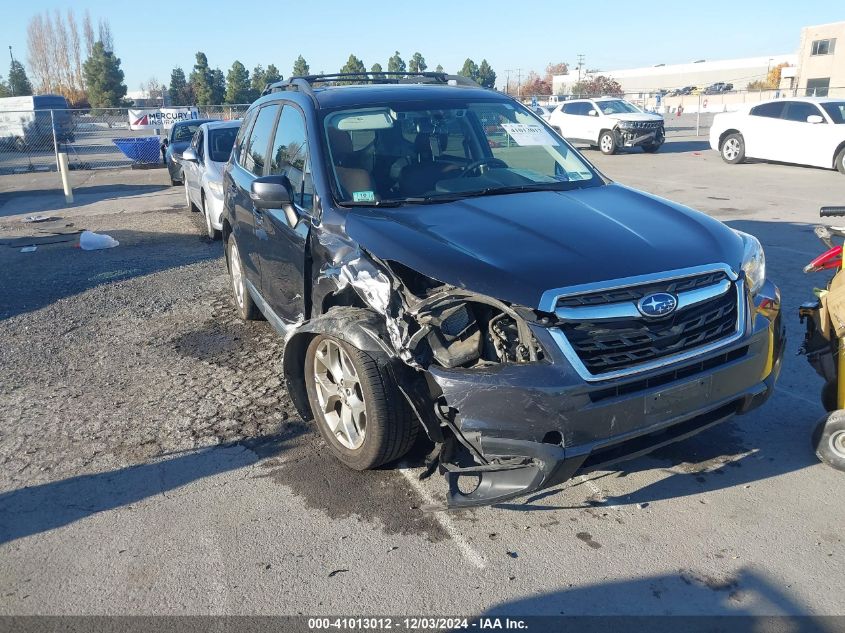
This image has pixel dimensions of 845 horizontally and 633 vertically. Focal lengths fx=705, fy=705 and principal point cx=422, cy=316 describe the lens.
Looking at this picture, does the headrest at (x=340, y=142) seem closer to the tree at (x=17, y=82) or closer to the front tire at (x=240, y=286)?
the front tire at (x=240, y=286)

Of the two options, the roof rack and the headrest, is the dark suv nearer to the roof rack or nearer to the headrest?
the headrest

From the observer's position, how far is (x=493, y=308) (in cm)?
308

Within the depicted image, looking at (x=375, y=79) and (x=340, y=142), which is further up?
(x=375, y=79)

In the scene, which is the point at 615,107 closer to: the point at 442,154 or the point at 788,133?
the point at 788,133

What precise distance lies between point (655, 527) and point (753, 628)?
0.67 meters

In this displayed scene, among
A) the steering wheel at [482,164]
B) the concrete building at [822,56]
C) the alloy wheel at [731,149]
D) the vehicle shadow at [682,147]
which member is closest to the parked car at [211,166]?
the steering wheel at [482,164]

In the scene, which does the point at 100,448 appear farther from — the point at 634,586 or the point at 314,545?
the point at 634,586

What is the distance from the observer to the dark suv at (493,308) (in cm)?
286

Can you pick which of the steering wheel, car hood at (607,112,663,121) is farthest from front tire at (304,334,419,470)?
car hood at (607,112,663,121)

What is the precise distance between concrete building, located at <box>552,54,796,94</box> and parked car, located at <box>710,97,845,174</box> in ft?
257

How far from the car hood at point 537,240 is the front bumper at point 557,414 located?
0.34m

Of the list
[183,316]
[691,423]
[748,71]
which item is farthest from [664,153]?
[748,71]

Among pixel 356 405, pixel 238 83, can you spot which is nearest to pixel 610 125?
pixel 356 405

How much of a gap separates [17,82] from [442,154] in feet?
264
